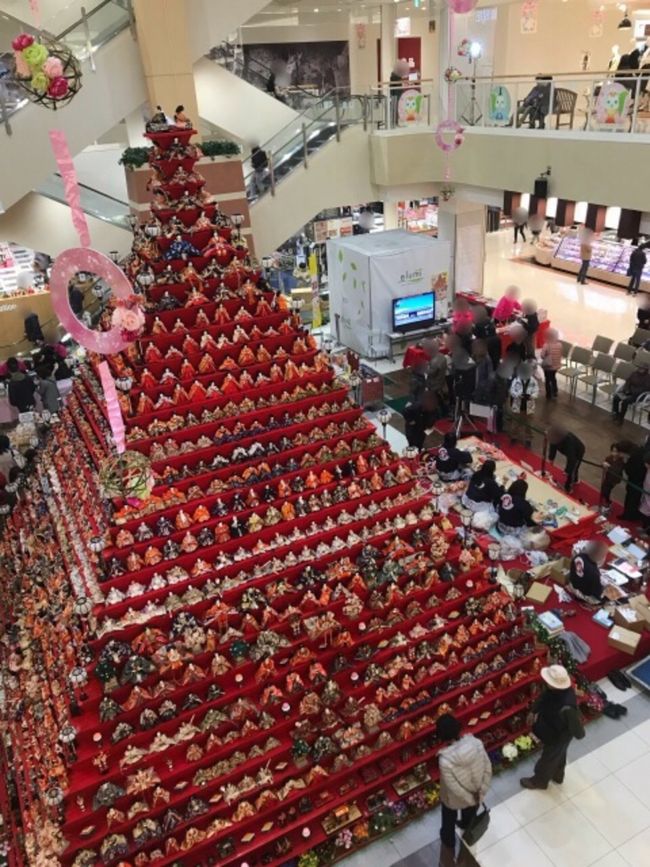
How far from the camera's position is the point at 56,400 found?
9828mm

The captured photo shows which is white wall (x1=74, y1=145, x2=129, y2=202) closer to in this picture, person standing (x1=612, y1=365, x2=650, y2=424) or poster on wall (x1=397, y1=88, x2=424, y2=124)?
poster on wall (x1=397, y1=88, x2=424, y2=124)

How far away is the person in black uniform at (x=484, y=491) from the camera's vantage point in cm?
779

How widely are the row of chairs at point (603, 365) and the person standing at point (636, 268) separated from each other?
3.98 meters

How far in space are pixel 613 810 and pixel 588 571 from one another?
214 centimetres

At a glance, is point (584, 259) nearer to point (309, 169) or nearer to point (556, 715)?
point (309, 169)

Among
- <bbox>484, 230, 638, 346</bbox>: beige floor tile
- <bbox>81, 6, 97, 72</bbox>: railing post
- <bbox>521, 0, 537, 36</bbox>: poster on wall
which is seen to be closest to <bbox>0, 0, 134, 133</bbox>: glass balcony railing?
<bbox>81, 6, 97, 72</bbox>: railing post

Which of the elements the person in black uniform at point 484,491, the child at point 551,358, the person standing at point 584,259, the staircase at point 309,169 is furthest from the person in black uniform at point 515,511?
the person standing at point 584,259

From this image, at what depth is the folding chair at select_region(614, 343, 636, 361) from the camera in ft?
35.4

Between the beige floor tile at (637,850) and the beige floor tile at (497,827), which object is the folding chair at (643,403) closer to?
the beige floor tile at (637,850)

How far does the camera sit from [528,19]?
656 inches

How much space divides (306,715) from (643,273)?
14.2 meters

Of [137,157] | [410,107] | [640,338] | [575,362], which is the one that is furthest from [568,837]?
[410,107]

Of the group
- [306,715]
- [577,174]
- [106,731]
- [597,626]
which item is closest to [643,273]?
[577,174]

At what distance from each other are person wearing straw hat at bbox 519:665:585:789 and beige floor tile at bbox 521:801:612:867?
14.9 inches
